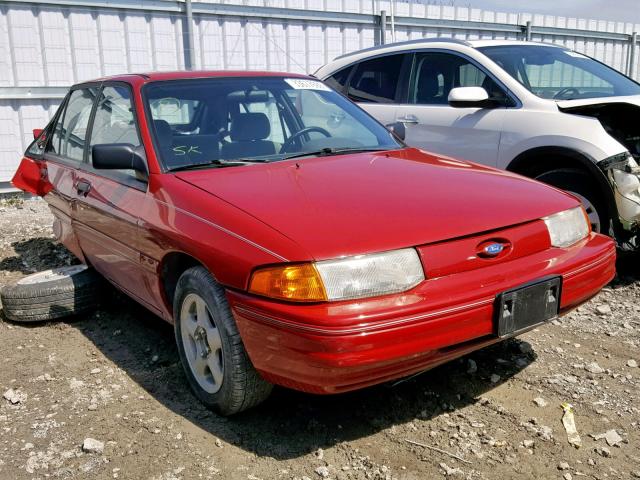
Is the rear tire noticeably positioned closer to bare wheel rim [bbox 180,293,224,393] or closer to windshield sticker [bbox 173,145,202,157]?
windshield sticker [bbox 173,145,202,157]

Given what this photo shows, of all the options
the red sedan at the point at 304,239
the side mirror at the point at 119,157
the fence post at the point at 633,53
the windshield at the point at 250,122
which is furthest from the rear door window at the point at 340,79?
the fence post at the point at 633,53

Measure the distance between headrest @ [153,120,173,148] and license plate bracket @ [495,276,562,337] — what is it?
188 cm

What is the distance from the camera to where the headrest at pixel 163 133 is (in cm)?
337

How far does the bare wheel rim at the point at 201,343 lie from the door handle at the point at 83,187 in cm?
135

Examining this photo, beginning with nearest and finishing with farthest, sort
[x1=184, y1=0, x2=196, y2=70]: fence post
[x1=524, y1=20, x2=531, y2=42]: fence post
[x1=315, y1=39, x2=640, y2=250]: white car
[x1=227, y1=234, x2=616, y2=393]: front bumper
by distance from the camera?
1. [x1=227, y1=234, x2=616, y2=393]: front bumper
2. [x1=315, y1=39, x2=640, y2=250]: white car
3. [x1=184, y1=0, x2=196, y2=70]: fence post
4. [x1=524, y1=20, x2=531, y2=42]: fence post

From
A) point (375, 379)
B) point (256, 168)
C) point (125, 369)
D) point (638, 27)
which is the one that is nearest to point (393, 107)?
point (256, 168)

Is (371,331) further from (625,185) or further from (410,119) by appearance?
(410,119)

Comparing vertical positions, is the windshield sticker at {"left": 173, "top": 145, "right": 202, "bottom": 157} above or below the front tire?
above

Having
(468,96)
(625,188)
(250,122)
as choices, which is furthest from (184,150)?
A: (625,188)

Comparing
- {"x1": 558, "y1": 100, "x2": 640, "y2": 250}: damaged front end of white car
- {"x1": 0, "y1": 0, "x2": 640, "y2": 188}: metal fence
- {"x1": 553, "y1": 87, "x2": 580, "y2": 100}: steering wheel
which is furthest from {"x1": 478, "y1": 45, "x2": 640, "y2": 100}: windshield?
{"x1": 0, "y1": 0, "x2": 640, "y2": 188}: metal fence

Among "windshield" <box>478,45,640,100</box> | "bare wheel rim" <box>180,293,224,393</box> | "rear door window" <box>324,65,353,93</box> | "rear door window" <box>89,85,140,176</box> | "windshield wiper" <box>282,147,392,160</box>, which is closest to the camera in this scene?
"bare wheel rim" <box>180,293,224,393</box>

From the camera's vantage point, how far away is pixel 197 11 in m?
8.47

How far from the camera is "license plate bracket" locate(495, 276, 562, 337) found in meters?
2.56

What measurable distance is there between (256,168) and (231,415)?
47.5 inches
